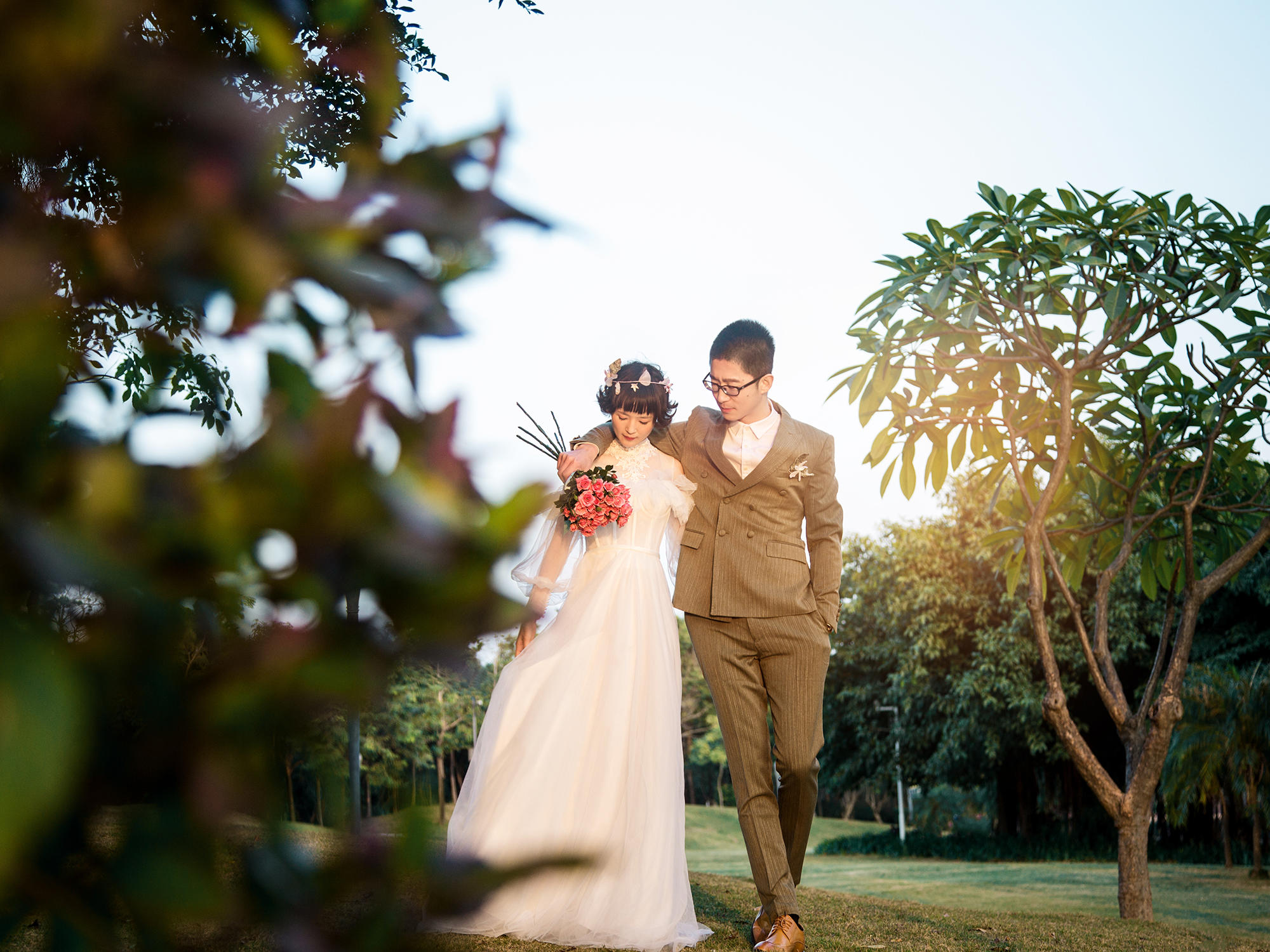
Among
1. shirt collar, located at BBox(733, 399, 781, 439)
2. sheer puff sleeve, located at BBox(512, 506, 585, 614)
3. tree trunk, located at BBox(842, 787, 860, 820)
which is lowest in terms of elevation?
tree trunk, located at BBox(842, 787, 860, 820)

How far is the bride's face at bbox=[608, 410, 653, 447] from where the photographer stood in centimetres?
663

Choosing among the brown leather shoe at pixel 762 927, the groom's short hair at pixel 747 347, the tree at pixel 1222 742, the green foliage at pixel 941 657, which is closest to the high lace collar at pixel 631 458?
the groom's short hair at pixel 747 347

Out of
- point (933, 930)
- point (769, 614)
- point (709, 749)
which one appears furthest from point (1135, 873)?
point (709, 749)

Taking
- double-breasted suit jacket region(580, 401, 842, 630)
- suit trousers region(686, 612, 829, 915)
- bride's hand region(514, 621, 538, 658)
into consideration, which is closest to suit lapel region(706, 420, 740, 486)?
double-breasted suit jacket region(580, 401, 842, 630)

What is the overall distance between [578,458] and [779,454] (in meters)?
1.17

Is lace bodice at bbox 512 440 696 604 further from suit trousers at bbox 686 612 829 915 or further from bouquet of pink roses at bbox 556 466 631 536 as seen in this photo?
suit trousers at bbox 686 612 829 915

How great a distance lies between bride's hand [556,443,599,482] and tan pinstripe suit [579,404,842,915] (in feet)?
2.34

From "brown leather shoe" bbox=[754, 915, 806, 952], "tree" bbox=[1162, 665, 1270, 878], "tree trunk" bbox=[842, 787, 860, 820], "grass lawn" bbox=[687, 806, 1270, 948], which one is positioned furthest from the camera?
"tree trunk" bbox=[842, 787, 860, 820]

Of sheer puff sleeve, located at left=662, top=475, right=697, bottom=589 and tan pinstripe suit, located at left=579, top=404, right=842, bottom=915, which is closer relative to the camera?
tan pinstripe suit, located at left=579, top=404, right=842, bottom=915

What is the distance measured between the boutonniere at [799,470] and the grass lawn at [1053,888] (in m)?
4.92

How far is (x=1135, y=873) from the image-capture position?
8.62 metres

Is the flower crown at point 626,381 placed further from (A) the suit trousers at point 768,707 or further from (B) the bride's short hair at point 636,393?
(A) the suit trousers at point 768,707

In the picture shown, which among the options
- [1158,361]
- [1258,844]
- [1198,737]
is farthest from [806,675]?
[1258,844]

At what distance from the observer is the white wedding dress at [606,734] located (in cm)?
565
